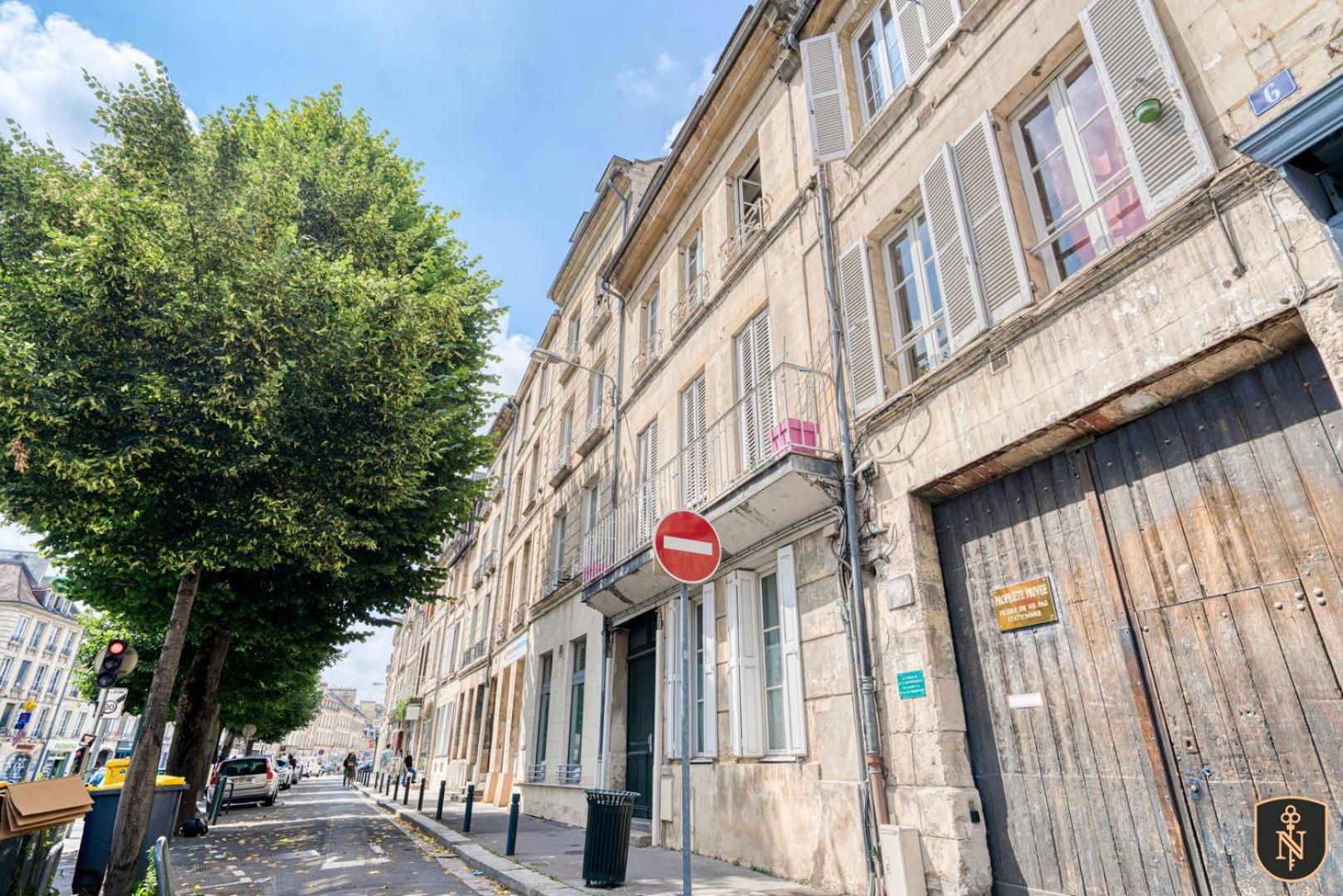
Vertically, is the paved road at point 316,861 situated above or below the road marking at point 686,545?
below

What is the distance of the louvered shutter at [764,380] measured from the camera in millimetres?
7652

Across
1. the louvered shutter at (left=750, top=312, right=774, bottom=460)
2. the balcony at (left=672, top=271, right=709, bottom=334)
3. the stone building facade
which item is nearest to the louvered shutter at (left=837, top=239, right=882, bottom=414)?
the stone building facade

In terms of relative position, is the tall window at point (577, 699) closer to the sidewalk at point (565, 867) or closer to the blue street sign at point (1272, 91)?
the sidewalk at point (565, 867)

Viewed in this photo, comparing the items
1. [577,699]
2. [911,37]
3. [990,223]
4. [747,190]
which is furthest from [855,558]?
[577,699]

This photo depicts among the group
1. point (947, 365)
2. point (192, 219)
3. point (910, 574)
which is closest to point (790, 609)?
point (910, 574)

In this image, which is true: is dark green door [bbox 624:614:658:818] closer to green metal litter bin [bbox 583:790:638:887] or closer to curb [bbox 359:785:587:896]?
curb [bbox 359:785:587:896]

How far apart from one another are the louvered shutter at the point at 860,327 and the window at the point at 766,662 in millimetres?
1813

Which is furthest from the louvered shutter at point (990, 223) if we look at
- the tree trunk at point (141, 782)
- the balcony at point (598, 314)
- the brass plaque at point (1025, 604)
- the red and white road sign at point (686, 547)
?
the balcony at point (598, 314)

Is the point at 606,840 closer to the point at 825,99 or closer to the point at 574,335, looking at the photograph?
the point at 825,99

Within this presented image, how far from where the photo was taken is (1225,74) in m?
4.05

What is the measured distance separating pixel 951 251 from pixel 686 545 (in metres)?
3.46

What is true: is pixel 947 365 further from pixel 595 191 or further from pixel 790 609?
pixel 595 191

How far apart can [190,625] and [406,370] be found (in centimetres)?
569

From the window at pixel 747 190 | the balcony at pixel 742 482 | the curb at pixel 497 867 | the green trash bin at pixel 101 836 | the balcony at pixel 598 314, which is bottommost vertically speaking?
the curb at pixel 497 867
